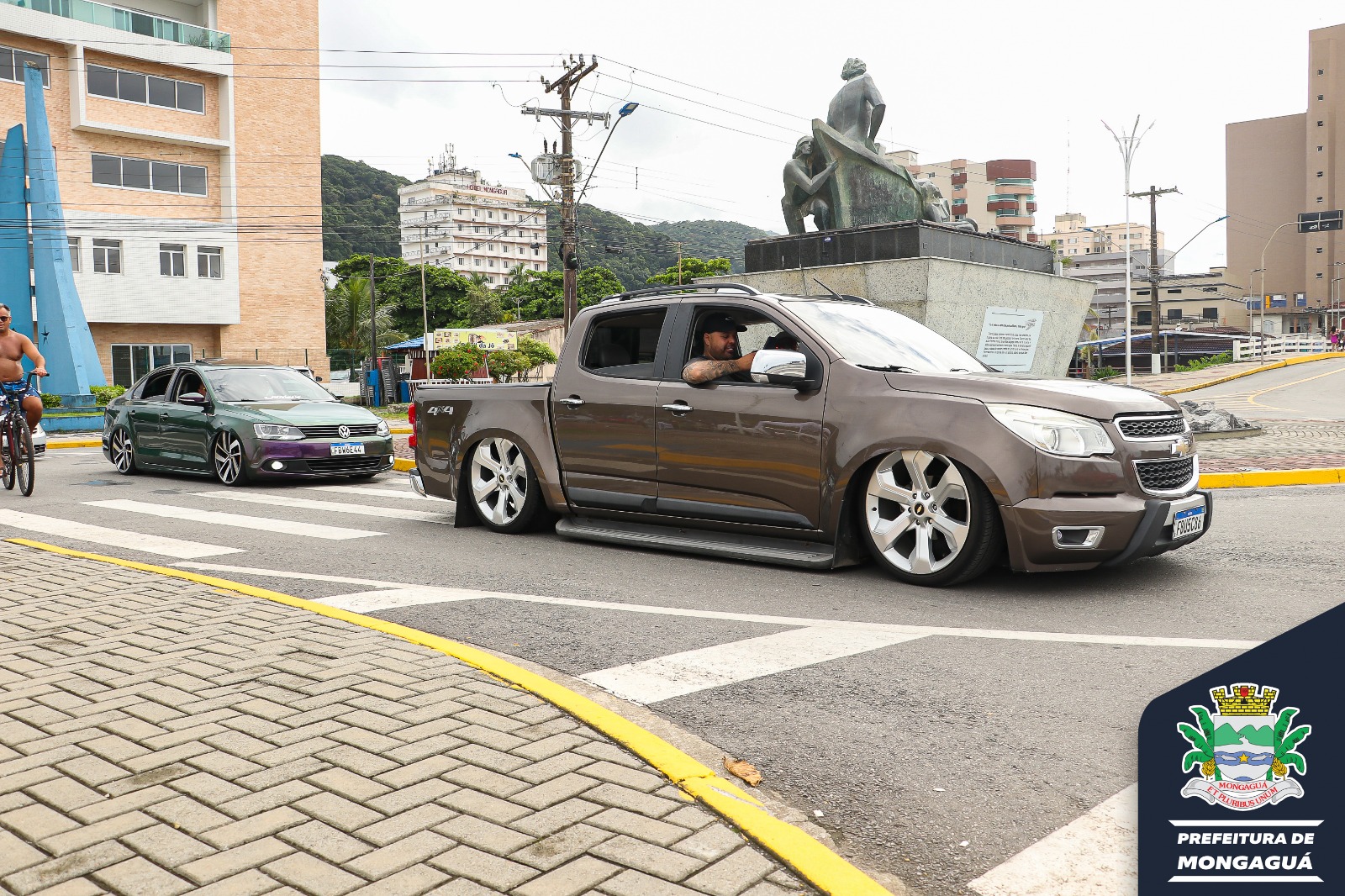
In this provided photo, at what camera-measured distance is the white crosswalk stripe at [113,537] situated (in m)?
7.75

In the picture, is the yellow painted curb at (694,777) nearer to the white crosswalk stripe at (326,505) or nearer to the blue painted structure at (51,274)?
the white crosswalk stripe at (326,505)

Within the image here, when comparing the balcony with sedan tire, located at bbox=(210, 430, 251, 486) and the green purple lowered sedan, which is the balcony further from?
sedan tire, located at bbox=(210, 430, 251, 486)

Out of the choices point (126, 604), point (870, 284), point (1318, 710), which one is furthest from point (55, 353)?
point (1318, 710)

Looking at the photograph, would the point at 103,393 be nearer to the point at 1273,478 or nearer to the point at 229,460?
the point at 229,460

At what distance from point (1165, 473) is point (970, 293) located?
1269 centimetres

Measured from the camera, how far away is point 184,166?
4525cm

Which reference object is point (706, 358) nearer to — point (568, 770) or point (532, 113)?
point (568, 770)

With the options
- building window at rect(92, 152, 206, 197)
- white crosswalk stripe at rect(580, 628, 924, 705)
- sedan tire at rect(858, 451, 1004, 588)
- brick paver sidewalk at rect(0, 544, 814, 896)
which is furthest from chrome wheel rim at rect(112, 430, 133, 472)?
building window at rect(92, 152, 206, 197)

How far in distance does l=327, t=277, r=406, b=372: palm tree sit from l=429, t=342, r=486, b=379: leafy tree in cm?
2499

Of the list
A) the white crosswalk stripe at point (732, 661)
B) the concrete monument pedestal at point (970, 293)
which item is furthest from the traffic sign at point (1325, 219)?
the white crosswalk stripe at point (732, 661)

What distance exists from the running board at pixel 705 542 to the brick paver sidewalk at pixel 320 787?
8.11 ft

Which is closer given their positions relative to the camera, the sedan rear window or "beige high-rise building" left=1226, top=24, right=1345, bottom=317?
the sedan rear window

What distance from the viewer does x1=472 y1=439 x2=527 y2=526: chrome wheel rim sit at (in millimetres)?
8125

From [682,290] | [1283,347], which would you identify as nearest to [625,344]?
[682,290]
